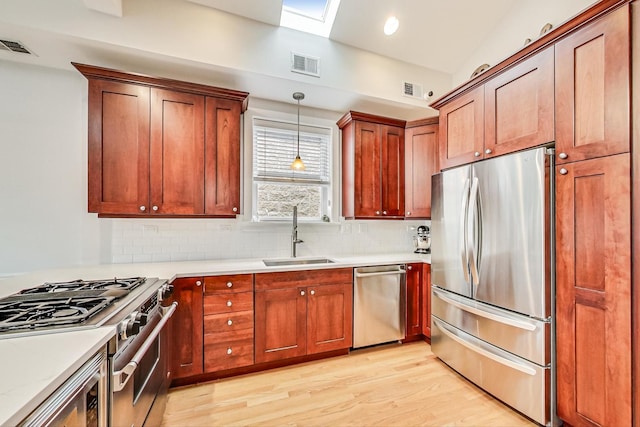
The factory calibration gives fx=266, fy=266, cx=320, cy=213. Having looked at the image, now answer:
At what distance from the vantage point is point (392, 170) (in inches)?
125

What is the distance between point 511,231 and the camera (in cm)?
187

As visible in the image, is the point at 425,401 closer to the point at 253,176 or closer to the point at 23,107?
the point at 253,176

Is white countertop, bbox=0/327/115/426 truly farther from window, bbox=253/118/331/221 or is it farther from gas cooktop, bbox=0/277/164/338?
window, bbox=253/118/331/221

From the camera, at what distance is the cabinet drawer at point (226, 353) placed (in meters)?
2.19

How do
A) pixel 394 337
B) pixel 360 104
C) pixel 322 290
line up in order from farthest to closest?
pixel 360 104 → pixel 394 337 → pixel 322 290

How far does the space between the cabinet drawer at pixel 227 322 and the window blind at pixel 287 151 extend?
1.47m

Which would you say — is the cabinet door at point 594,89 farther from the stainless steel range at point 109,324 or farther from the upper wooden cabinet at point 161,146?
the stainless steel range at point 109,324

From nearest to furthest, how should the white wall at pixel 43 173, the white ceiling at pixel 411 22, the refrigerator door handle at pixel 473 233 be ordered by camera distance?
the refrigerator door handle at pixel 473 233
the white wall at pixel 43 173
the white ceiling at pixel 411 22

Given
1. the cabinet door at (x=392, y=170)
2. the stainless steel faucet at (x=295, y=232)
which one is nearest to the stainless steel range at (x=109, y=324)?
the stainless steel faucet at (x=295, y=232)

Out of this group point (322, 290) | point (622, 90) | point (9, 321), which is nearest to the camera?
point (9, 321)

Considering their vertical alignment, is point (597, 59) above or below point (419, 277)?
above

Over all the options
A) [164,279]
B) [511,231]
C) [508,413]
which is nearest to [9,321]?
[164,279]

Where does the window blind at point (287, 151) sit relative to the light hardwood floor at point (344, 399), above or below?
above

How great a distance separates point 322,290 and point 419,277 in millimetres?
1133
